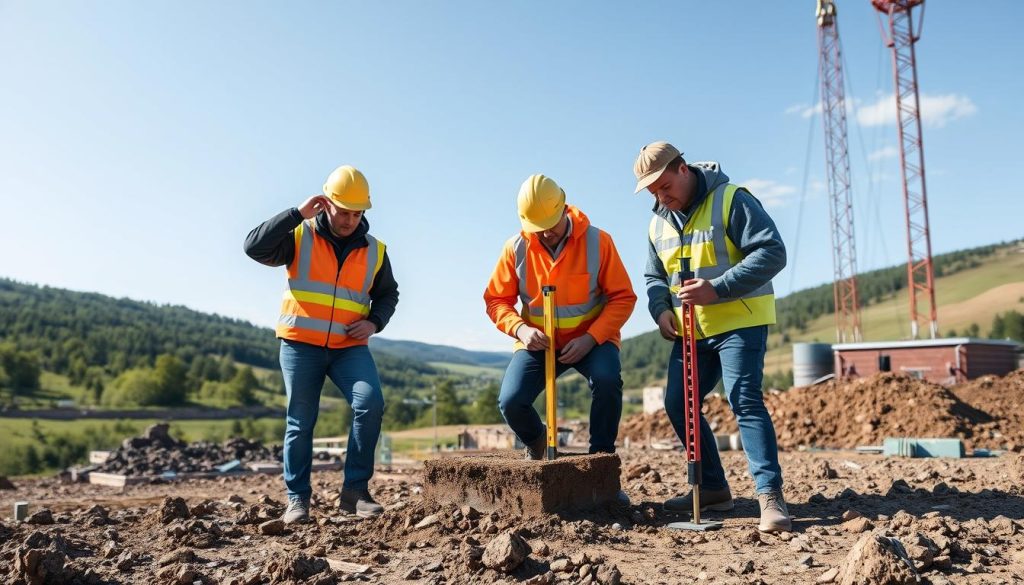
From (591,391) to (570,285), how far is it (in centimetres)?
69

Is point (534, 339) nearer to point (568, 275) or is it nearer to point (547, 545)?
point (568, 275)

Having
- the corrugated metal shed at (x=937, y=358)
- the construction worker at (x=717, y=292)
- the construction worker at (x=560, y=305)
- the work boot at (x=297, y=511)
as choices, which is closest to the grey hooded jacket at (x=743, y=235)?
the construction worker at (x=717, y=292)

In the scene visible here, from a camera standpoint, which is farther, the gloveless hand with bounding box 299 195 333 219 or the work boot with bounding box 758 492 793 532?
the gloveless hand with bounding box 299 195 333 219

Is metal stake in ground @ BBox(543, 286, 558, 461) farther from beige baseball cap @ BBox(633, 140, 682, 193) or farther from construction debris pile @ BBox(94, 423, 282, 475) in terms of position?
construction debris pile @ BBox(94, 423, 282, 475)

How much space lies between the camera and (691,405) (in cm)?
450

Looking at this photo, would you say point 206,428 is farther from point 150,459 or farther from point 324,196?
point 324,196

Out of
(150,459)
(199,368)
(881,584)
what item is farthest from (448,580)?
(199,368)

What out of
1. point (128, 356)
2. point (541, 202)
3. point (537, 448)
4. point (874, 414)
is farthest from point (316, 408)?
point (128, 356)

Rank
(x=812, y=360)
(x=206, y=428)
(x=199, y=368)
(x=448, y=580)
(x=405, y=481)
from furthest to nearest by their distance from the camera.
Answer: (x=199, y=368) < (x=206, y=428) < (x=812, y=360) < (x=405, y=481) < (x=448, y=580)

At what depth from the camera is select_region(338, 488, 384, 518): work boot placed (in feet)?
15.8

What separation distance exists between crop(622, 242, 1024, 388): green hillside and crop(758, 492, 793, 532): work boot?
89.8 meters

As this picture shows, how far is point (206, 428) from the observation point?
242 feet

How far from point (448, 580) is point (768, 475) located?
1.89 m

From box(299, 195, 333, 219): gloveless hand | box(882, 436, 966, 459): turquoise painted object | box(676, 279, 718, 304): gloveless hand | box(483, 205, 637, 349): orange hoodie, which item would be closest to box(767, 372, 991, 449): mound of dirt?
box(882, 436, 966, 459): turquoise painted object
